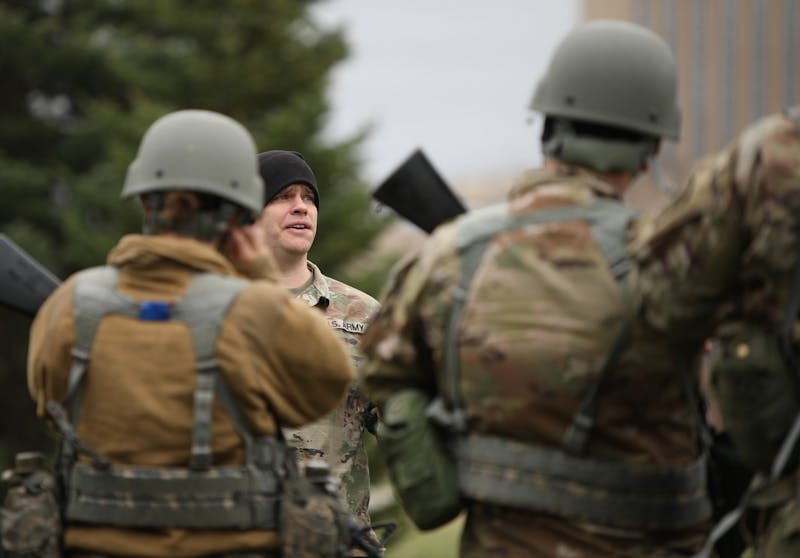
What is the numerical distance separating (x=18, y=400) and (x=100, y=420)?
2810 cm

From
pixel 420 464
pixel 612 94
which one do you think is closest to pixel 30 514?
pixel 420 464

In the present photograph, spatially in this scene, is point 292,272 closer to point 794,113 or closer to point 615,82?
point 615,82

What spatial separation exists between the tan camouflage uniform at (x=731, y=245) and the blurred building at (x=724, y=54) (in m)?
112

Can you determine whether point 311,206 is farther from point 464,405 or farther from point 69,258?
point 69,258

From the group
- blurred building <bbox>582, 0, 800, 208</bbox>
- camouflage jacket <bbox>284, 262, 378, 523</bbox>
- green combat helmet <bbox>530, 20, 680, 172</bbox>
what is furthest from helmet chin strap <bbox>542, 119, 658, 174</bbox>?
blurred building <bbox>582, 0, 800, 208</bbox>

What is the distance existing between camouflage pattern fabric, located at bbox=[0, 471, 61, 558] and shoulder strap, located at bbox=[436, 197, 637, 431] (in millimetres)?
1237

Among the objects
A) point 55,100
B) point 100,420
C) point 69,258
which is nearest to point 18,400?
point 69,258

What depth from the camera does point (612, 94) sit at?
483cm

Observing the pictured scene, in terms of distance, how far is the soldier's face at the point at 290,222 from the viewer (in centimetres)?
742

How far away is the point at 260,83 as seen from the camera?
27.1 metres

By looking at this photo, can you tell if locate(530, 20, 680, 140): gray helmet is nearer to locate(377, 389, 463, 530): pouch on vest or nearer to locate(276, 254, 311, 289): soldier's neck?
locate(377, 389, 463, 530): pouch on vest

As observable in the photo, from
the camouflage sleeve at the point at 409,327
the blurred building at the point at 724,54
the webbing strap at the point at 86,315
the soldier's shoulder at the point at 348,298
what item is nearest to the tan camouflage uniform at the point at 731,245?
the camouflage sleeve at the point at 409,327

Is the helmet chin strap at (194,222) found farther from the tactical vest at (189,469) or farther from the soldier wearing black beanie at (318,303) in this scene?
the soldier wearing black beanie at (318,303)

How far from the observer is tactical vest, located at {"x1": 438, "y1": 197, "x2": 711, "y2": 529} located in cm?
466
